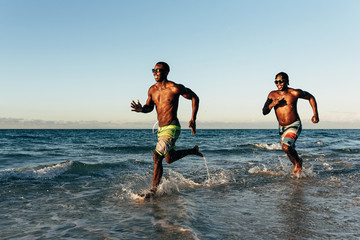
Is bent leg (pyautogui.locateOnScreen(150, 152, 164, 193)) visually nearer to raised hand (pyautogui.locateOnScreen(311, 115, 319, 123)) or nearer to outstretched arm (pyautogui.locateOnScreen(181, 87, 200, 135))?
outstretched arm (pyautogui.locateOnScreen(181, 87, 200, 135))

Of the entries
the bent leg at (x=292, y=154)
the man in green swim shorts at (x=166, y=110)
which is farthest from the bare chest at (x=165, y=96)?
the bent leg at (x=292, y=154)

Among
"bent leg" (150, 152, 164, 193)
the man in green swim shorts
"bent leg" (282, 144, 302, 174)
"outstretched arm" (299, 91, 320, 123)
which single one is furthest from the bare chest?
"outstretched arm" (299, 91, 320, 123)

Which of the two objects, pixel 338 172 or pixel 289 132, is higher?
pixel 289 132

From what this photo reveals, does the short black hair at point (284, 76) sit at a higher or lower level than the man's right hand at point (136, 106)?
higher

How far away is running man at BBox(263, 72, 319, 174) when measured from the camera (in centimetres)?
706

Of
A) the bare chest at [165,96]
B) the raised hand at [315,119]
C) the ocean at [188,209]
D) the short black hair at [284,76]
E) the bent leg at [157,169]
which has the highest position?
the short black hair at [284,76]

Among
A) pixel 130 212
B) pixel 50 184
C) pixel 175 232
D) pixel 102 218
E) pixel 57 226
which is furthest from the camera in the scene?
pixel 50 184

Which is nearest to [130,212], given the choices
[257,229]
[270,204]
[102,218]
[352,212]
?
[102,218]

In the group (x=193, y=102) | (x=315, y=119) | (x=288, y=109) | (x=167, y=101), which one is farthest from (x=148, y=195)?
(x=315, y=119)

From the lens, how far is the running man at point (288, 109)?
7059 millimetres

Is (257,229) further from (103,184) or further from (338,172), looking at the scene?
(338,172)

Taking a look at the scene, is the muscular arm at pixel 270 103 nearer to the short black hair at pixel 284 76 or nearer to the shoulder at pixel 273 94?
the shoulder at pixel 273 94

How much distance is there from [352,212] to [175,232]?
2485 millimetres

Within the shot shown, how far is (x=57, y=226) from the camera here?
11.4 ft
